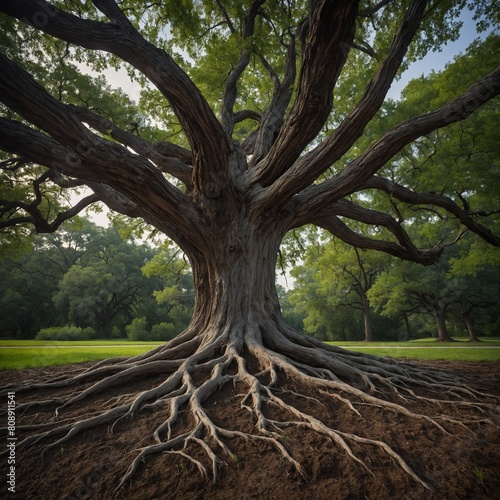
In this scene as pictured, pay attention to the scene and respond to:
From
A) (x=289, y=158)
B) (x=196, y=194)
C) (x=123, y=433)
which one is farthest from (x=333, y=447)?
(x=196, y=194)

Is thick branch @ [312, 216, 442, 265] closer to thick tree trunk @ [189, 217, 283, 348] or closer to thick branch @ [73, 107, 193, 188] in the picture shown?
thick tree trunk @ [189, 217, 283, 348]

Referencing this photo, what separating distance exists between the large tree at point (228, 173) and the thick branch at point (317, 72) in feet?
0.06

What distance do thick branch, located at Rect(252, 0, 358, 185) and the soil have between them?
408 centimetres

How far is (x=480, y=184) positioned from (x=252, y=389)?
34.3 ft

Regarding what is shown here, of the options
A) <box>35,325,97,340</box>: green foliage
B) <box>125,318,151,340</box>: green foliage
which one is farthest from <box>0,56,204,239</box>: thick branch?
<box>125,318,151,340</box>: green foliage

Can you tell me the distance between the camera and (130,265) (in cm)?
4462

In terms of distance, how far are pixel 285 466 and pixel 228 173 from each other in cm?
445

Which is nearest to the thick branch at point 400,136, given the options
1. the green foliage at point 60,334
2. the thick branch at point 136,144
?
the thick branch at point 136,144

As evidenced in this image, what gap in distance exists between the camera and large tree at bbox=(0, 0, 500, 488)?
3.23 meters

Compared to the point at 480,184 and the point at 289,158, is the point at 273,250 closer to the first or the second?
the point at 289,158

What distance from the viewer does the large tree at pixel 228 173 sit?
10.6 ft

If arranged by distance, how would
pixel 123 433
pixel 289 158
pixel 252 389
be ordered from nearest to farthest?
pixel 123 433 → pixel 252 389 → pixel 289 158

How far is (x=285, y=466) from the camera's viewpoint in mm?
2318

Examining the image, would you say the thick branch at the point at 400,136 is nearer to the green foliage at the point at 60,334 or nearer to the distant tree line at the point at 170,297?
the distant tree line at the point at 170,297
